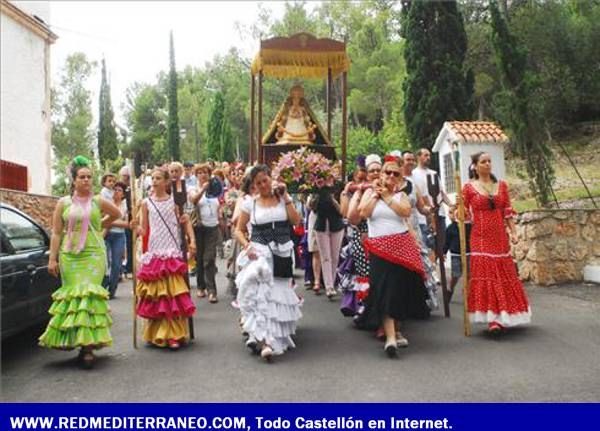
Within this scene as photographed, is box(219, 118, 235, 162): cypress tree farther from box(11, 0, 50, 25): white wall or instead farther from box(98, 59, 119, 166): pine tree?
box(11, 0, 50, 25): white wall

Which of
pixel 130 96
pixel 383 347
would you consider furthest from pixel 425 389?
pixel 130 96

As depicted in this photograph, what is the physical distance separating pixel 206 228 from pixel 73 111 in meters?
36.7

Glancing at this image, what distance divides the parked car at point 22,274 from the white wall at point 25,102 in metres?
11.7

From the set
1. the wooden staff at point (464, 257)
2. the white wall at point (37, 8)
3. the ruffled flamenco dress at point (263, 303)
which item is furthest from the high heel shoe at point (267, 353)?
the white wall at point (37, 8)

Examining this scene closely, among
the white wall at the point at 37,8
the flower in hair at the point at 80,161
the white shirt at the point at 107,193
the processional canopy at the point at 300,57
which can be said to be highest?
the white wall at the point at 37,8

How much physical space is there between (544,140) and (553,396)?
30.4ft

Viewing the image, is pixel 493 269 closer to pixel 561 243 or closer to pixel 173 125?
pixel 561 243

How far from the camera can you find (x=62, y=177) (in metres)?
28.8

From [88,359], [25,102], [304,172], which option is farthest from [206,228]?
[25,102]

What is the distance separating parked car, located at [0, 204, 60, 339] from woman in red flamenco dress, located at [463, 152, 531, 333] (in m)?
4.43

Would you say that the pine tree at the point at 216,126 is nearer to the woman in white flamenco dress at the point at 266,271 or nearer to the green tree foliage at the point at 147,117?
the green tree foliage at the point at 147,117

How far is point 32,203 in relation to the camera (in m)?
12.1

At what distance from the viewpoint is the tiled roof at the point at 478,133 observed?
11766mm

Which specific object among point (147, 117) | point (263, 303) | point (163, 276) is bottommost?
point (263, 303)
